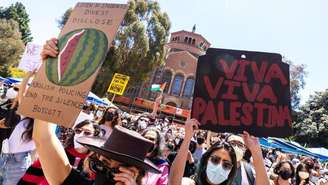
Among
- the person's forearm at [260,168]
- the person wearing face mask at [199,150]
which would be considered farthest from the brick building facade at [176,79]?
the person's forearm at [260,168]

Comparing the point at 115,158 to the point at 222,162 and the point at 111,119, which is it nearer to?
the point at 222,162

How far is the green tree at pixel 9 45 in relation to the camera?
41.5 metres

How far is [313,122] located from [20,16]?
49721 mm

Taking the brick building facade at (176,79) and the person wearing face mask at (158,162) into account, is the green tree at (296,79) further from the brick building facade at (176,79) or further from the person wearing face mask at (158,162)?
the person wearing face mask at (158,162)

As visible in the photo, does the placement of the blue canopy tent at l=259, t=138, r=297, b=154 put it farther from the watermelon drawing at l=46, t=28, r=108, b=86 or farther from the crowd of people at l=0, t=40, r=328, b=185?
the watermelon drawing at l=46, t=28, r=108, b=86

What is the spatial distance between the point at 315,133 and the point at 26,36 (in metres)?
47.7

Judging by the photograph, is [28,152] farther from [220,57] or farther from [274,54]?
[274,54]

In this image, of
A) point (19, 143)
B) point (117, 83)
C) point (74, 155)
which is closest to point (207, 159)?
point (74, 155)

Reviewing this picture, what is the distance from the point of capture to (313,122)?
44.3 m

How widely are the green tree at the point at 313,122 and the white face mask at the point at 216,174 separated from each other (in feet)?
141

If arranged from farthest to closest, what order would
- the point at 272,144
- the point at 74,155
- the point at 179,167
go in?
1. the point at 272,144
2. the point at 74,155
3. the point at 179,167

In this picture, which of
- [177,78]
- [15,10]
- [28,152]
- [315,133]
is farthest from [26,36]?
[28,152]

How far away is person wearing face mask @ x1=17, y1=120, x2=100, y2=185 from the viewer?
292cm

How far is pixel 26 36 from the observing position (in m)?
61.9
